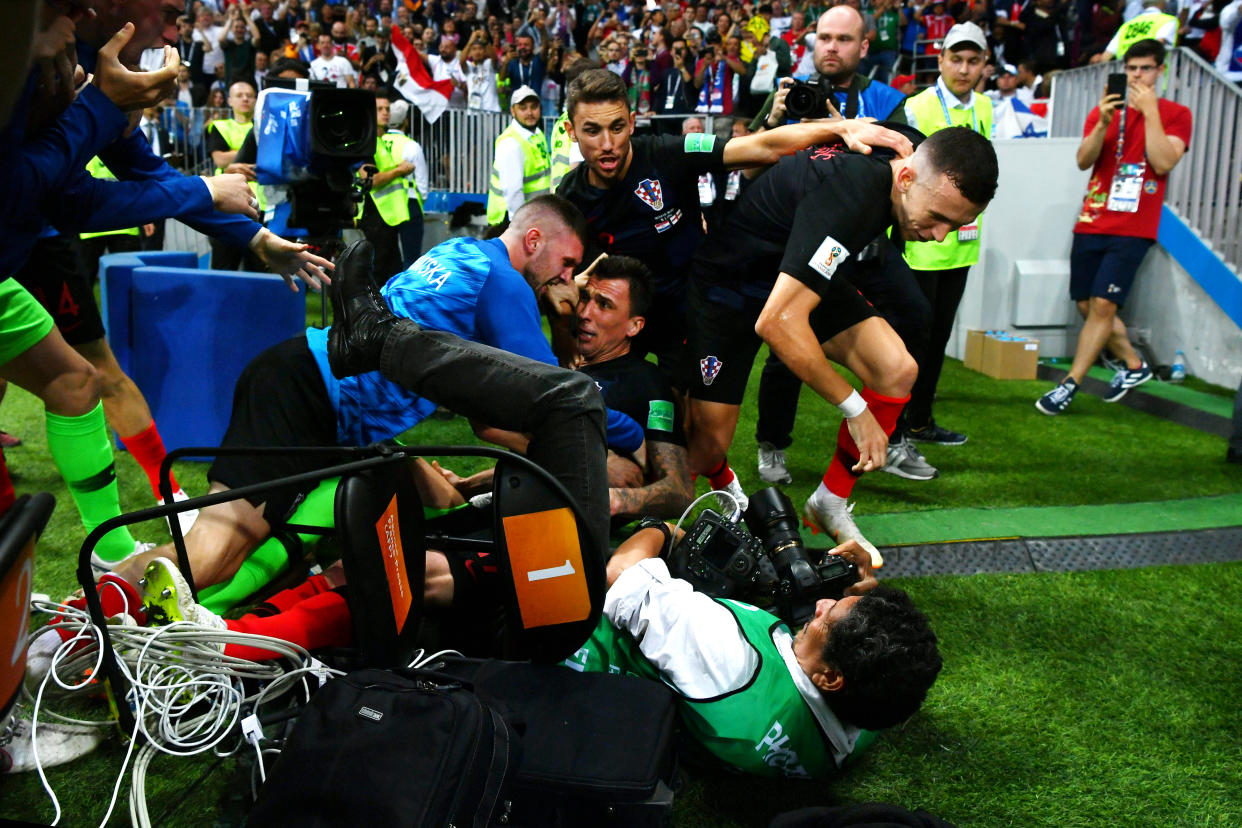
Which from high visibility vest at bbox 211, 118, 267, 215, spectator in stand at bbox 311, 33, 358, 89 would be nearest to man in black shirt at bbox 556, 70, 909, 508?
high visibility vest at bbox 211, 118, 267, 215

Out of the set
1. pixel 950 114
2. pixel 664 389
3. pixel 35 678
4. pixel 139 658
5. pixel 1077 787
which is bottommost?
pixel 1077 787

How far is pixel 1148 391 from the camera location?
6.21 m

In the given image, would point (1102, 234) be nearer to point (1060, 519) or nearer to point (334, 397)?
point (1060, 519)

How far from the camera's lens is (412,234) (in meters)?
7.89

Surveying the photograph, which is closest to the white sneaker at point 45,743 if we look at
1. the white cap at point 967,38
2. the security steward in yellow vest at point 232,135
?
the white cap at point 967,38

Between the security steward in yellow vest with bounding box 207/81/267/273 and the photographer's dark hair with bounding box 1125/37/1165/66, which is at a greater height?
the photographer's dark hair with bounding box 1125/37/1165/66

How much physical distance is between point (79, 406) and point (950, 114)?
4341mm

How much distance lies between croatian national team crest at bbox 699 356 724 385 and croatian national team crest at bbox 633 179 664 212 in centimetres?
64

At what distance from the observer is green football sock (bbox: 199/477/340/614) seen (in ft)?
9.09

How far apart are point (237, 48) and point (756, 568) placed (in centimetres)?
1286

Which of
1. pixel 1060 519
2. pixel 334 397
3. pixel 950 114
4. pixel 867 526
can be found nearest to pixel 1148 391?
pixel 950 114

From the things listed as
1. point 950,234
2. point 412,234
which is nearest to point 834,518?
point 950,234

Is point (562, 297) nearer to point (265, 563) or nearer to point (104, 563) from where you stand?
point (265, 563)

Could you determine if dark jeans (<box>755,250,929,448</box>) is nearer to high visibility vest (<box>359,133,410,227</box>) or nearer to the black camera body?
the black camera body
